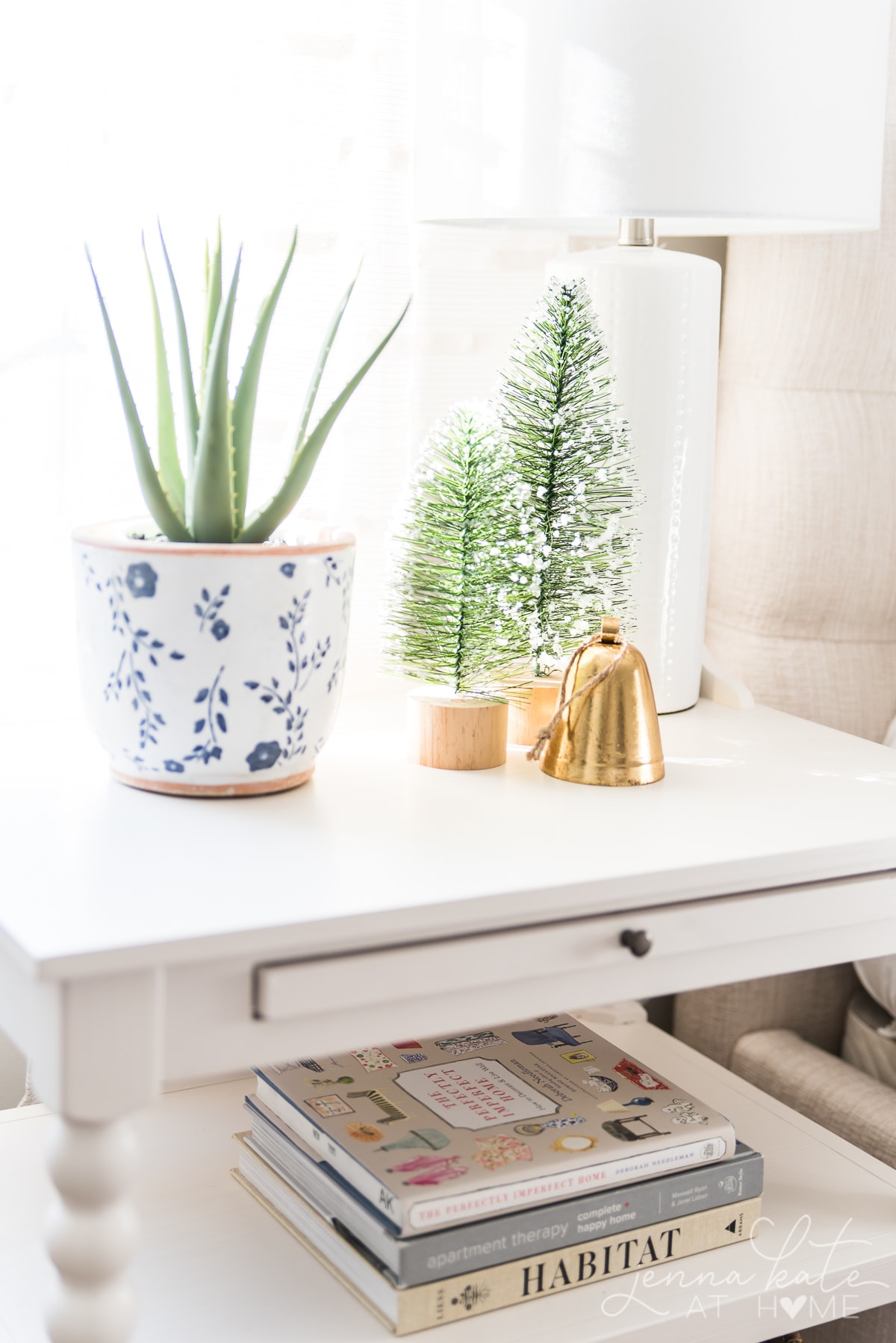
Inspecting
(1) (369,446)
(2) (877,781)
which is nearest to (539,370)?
(1) (369,446)

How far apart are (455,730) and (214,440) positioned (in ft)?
0.84

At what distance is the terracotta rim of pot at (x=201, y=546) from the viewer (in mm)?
773

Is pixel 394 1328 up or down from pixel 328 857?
down

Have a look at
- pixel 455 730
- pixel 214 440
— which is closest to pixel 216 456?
pixel 214 440

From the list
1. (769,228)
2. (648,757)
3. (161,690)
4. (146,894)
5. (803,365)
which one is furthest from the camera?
(803,365)

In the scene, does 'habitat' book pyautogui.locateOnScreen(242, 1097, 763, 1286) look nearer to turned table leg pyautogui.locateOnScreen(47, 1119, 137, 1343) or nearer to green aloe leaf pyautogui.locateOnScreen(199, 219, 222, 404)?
turned table leg pyautogui.locateOnScreen(47, 1119, 137, 1343)

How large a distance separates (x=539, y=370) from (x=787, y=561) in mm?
442

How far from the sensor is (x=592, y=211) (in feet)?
2.90

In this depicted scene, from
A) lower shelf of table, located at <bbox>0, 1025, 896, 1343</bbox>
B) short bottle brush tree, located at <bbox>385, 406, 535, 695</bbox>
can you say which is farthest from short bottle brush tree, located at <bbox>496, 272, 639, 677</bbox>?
lower shelf of table, located at <bbox>0, 1025, 896, 1343</bbox>

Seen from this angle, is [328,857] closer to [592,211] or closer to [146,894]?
[146,894]

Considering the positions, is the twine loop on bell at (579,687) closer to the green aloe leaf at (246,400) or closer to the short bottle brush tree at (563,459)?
the short bottle brush tree at (563,459)

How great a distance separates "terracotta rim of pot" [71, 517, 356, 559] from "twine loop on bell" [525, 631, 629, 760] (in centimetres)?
18

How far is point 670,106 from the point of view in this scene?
2.83 ft

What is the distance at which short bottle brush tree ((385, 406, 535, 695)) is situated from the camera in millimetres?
903
